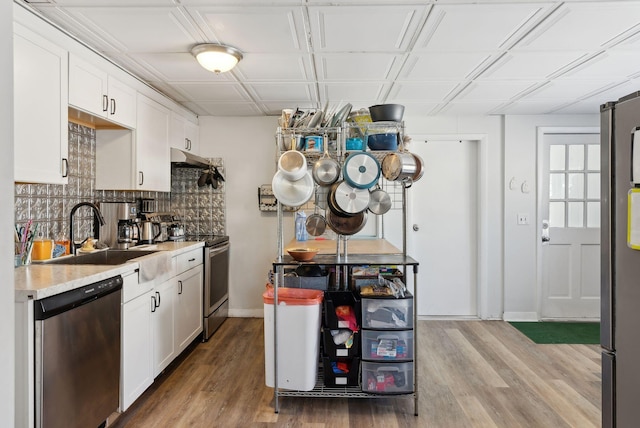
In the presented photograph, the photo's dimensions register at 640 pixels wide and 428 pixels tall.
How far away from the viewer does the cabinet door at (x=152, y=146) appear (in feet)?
10.3

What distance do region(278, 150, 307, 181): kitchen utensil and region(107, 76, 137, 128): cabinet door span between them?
4.16 ft

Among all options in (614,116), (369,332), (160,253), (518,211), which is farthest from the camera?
(518,211)

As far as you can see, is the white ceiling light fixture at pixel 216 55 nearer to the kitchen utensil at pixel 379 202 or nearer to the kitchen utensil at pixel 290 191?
the kitchen utensil at pixel 290 191

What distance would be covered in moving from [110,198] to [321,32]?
2191mm

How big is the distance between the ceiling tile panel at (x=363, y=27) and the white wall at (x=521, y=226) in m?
2.43

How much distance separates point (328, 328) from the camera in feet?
8.16

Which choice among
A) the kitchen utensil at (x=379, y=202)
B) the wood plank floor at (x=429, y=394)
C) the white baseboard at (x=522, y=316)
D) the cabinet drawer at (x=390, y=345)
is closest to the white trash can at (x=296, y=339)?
the wood plank floor at (x=429, y=394)

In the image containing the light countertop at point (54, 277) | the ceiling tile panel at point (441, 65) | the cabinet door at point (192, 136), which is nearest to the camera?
the light countertop at point (54, 277)

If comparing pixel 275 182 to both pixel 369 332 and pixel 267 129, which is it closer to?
pixel 369 332

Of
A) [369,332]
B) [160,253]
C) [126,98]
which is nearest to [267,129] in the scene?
[126,98]

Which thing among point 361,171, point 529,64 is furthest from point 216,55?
point 529,64

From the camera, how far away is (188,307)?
131 inches

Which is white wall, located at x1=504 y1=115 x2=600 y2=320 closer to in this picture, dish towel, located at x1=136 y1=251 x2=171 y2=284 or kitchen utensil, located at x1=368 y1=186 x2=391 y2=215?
kitchen utensil, located at x1=368 y1=186 x2=391 y2=215

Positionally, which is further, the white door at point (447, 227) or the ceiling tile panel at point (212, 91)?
the white door at point (447, 227)
